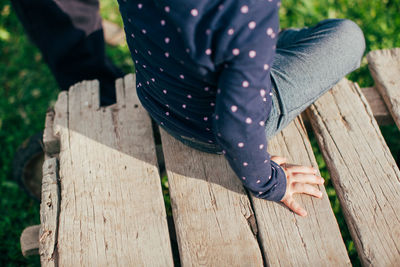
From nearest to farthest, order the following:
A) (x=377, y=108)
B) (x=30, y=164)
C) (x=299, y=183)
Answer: (x=299, y=183), (x=377, y=108), (x=30, y=164)

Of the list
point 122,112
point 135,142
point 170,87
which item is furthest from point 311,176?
point 122,112

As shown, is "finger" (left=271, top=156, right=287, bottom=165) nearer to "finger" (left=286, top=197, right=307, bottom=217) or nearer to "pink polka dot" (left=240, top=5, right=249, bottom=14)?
"finger" (left=286, top=197, right=307, bottom=217)

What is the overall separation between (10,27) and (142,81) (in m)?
2.30

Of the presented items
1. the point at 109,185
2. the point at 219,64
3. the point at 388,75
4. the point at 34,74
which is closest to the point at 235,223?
the point at 109,185

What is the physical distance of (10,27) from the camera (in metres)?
3.21

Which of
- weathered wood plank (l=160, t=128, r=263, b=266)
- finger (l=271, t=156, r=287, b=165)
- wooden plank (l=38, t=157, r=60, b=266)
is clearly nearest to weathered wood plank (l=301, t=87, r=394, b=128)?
finger (l=271, t=156, r=287, b=165)

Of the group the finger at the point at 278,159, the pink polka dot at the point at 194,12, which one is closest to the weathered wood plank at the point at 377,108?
the finger at the point at 278,159

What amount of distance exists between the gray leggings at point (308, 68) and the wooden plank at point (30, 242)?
0.80 metres

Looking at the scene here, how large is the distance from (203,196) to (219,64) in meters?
0.67

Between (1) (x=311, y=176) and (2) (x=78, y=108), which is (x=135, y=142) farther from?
(1) (x=311, y=176)

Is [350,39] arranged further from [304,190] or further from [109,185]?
[109,185]

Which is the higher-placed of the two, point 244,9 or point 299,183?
point 244,9

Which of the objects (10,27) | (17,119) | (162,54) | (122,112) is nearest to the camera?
(162,54)

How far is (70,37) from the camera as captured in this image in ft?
7.29
